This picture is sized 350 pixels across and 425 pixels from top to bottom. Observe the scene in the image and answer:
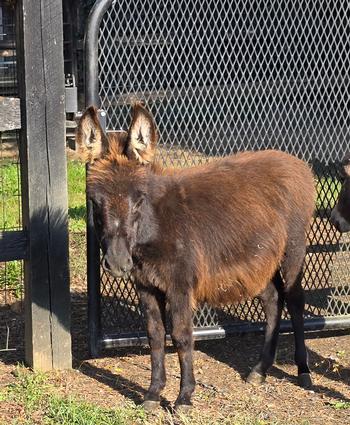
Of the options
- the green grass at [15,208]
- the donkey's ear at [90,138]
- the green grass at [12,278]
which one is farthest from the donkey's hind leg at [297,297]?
the green grass at [12,278]

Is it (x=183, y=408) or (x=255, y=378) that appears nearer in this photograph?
(x=183, y=408)

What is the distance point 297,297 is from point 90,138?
1938 millimetres

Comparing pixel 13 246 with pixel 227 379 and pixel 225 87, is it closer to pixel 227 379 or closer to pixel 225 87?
pixel 227 379

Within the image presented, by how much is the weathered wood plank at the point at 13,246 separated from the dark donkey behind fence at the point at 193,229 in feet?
3.06

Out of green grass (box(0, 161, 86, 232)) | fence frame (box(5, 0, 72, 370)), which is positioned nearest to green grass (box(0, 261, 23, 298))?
green grass (box(0, 161, 86, 232))

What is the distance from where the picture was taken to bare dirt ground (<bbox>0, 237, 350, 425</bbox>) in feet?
18.1

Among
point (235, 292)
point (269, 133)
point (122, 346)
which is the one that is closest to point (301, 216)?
point (235, 292)

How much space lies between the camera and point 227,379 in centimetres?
617

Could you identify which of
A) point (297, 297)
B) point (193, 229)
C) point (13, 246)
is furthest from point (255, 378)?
point (13, 246)

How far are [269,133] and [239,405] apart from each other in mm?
2392

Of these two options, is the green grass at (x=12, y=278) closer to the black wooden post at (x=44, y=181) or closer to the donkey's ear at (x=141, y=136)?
the black wooden post at (x=44, y=181)

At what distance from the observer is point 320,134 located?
6988 millimetres

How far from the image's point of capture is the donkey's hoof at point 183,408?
17.6 feet

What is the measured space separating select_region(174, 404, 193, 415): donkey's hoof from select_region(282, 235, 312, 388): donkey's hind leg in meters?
1.00
